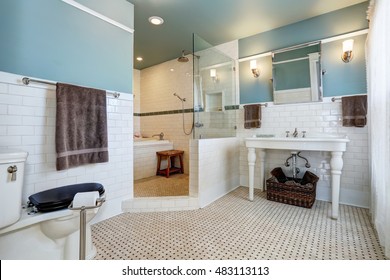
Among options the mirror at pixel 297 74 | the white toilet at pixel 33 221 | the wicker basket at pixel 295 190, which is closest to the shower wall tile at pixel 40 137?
the white toilet at pixel 33 221

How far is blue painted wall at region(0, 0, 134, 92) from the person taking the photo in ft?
4.40

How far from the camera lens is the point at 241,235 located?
1.53m

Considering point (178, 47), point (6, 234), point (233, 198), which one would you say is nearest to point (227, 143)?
point (233, 198)

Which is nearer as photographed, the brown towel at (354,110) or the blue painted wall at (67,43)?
the blue painted wall at (67,43)

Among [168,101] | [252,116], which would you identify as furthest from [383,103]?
[168,101]

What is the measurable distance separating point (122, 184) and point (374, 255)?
2210 millimetres

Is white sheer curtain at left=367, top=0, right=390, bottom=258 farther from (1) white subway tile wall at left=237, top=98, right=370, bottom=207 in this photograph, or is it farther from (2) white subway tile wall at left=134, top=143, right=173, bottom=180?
(2) white subway tile wall at left=134, top=143, right=173, bottom=180

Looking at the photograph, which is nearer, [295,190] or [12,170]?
[12,170]

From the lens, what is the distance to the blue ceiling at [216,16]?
2.08 m

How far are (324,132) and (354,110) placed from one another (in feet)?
1.21

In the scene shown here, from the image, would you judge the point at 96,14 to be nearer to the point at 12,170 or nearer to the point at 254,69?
the point at 12,170

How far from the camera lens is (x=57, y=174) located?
1562mm

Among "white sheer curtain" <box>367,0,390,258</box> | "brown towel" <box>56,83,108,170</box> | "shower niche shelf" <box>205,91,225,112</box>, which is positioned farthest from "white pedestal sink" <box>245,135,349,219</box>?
"brown towel" <box>56,83,108,170</box>

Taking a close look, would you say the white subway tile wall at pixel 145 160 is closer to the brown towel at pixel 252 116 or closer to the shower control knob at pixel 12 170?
the brown towel at pixel 252 116
